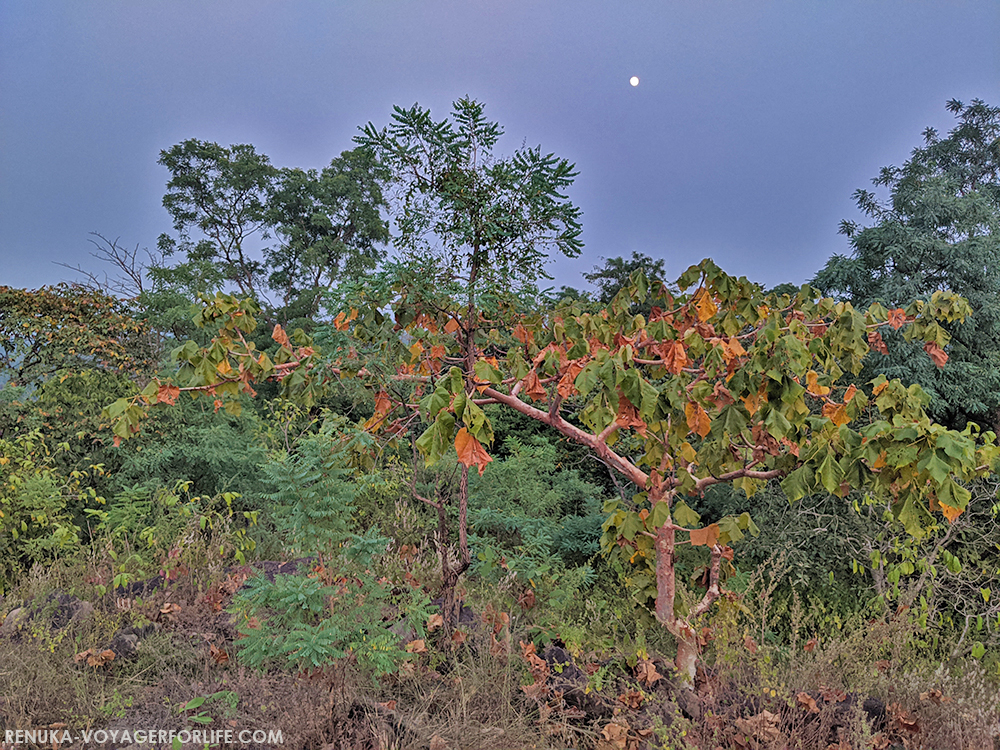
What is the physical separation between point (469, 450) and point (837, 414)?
5.52ft

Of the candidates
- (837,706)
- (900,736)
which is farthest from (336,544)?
(900,736)

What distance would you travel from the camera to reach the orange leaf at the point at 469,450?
1616 mm

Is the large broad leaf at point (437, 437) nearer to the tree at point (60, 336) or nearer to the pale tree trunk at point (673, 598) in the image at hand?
the pale tree trunk at point (673, 598)

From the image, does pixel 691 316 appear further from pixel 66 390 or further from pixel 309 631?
pixel 66 390

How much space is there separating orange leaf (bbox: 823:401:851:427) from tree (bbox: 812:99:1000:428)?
10.3 ft

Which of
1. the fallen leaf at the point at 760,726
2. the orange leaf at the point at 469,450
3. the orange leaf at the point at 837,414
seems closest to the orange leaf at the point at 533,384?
the orange leaf at the point at 469,450

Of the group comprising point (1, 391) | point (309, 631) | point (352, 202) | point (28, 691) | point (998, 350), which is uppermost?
point (352, 202)

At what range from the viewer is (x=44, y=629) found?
2.78 m

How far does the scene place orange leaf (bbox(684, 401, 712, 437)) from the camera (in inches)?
80.6

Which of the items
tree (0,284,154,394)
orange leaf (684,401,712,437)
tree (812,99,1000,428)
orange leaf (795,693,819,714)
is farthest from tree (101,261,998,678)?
tree (0,284,154,394)

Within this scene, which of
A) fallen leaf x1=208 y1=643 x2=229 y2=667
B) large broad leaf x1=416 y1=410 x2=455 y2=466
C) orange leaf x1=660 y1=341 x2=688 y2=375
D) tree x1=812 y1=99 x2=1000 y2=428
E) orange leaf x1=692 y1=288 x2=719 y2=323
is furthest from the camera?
tree x1=812 y1=99 x2=1000 y2=428

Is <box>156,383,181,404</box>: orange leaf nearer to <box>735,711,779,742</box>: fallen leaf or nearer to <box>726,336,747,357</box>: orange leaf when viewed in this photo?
<box>726,336,747,357</box>: orange leaf

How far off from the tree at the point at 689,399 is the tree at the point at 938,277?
3069mm

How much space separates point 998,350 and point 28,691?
791 cm
